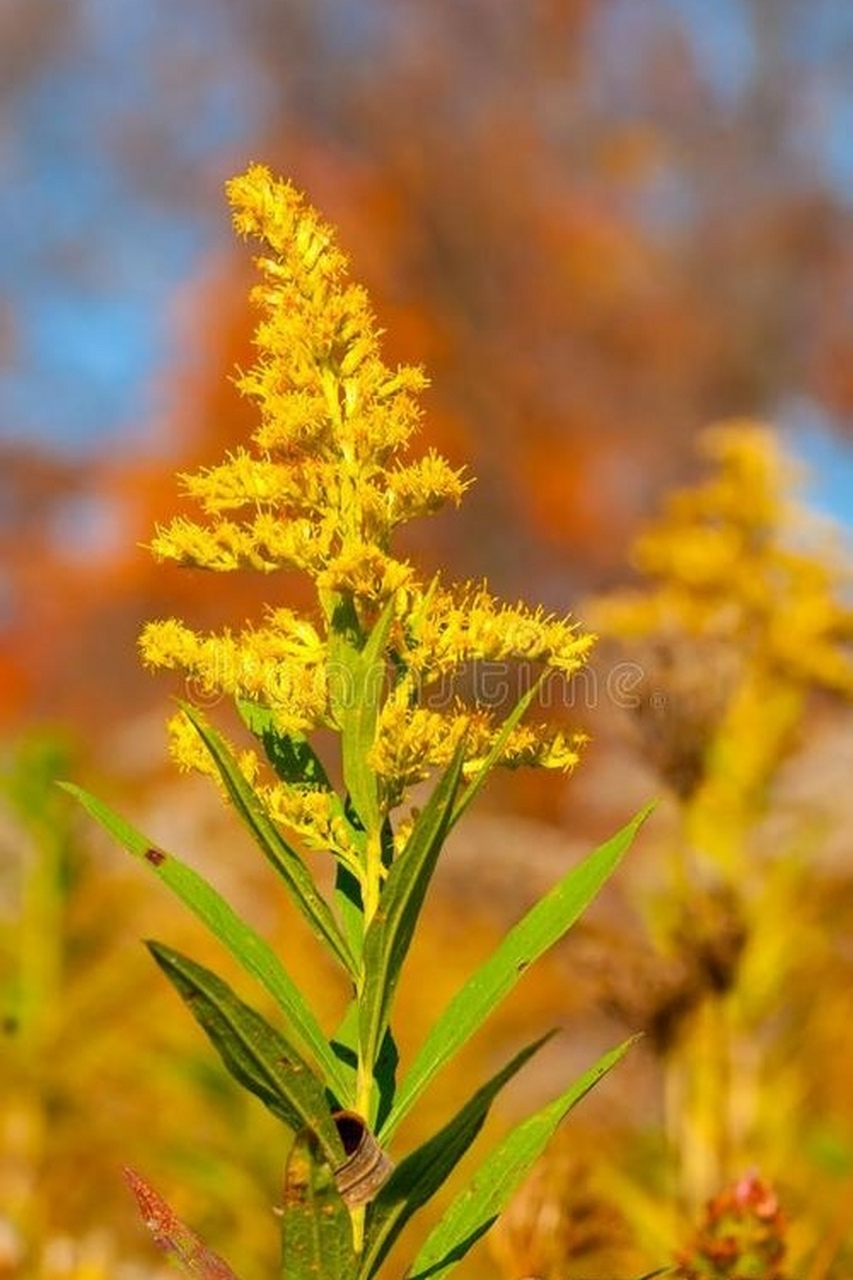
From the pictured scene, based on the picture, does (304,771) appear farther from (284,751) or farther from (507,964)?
(507,964)

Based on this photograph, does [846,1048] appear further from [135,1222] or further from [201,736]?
[201,736]

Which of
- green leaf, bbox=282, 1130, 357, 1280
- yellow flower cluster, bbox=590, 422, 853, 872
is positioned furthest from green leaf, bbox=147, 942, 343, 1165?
yellow flower cluster, bbox=590, 422, 853, 872

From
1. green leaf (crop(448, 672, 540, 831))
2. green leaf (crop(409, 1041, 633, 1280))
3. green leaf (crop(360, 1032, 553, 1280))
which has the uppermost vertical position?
green leaf (crop(448, 672, 540, 831))

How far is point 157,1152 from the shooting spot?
3.79 meters

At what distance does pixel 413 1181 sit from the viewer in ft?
3.48

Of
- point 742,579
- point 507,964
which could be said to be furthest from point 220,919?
point 742,579

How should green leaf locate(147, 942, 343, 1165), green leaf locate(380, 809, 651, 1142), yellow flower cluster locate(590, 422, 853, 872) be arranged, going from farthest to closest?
1. yellow flower cluster locate(590, 422, 853, 872)
2. green leaf locate(380, 809, 651, 1142)
3. green leaf locate(147, 942, 343, 1165)

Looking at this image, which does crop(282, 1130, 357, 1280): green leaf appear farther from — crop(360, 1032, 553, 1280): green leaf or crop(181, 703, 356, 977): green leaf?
crop(181, 703, 356, 977): green leaf

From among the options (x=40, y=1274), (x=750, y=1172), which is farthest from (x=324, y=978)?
(x=750, y=1172)

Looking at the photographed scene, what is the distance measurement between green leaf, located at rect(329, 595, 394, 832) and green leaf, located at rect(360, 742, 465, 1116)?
0.06 metres

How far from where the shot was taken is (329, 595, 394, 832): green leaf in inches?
42.7

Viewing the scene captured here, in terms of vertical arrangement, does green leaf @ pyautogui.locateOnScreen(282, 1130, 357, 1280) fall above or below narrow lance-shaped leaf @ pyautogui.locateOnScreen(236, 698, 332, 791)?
below

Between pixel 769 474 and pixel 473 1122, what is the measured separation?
9.09 ft

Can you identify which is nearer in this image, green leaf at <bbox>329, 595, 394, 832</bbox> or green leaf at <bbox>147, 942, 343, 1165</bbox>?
green leaf at <bbox>147, 942, 343, 1165</bbox>
